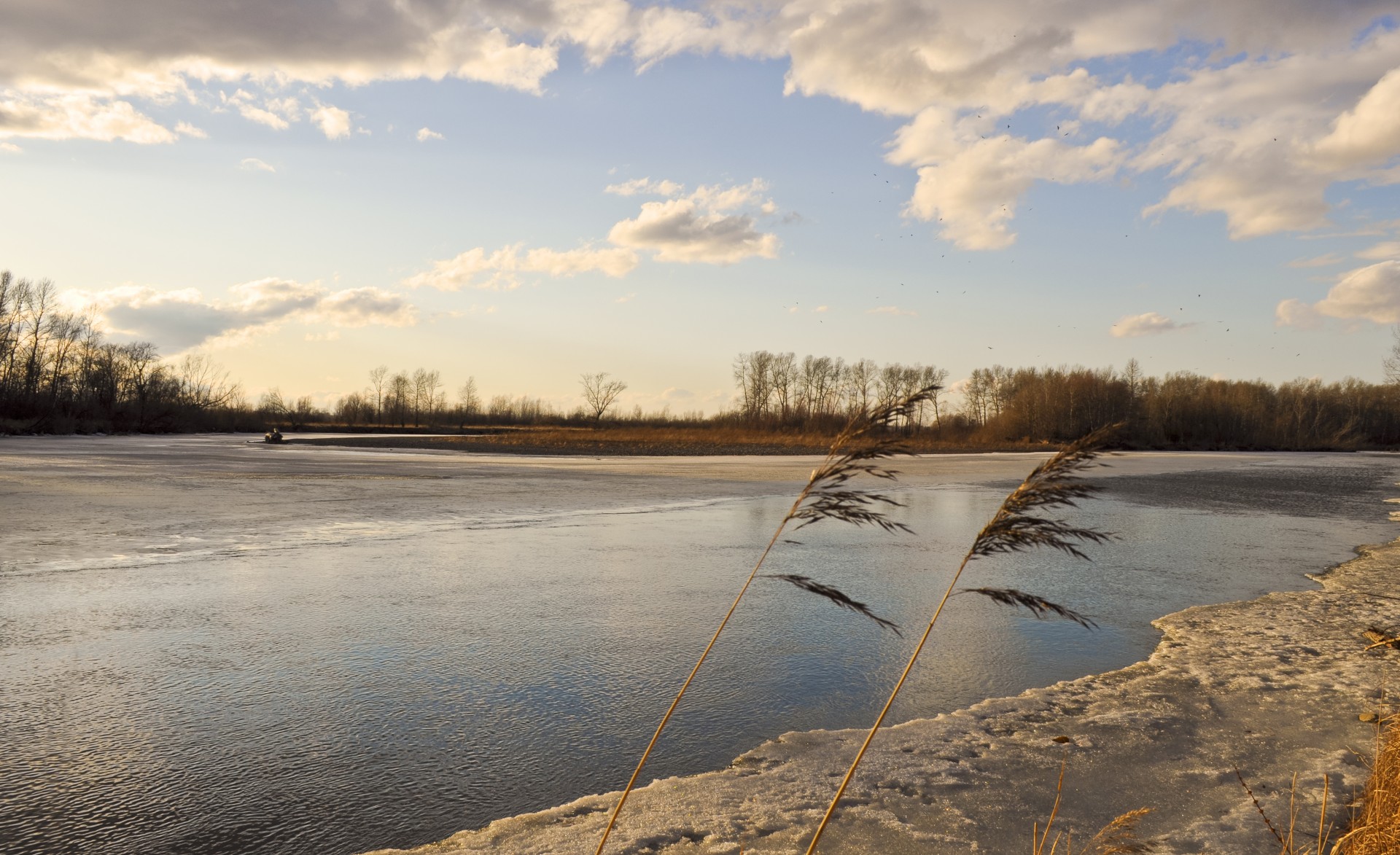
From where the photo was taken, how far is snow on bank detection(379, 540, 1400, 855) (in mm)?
3402

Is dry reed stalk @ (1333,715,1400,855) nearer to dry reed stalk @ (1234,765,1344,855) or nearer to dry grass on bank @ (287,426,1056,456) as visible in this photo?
dry reed stalk @ (1234,765,1344,855)

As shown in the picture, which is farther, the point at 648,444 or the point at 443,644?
the point at 648,444

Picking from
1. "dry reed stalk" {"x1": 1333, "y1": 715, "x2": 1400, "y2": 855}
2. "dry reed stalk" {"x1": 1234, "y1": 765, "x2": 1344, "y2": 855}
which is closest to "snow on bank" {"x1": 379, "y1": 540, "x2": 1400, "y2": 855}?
"dry reed stalk" {"x1": 1234, "y1": 765, "x2": 1344, "y2": 855}

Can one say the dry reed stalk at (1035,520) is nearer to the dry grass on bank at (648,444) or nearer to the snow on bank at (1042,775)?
the snow on bank at (1042,775)

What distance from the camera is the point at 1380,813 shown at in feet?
9.75

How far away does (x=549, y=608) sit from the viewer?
7.55 meters

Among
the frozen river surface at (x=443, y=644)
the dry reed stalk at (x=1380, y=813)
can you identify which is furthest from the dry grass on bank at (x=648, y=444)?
the dry reed stalk at (x=1380, y=813)

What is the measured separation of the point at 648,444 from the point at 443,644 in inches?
1780

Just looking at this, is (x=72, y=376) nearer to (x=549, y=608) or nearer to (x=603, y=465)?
(x=603, y=465)

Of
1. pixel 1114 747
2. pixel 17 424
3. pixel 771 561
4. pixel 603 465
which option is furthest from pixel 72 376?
pixel 1114 747

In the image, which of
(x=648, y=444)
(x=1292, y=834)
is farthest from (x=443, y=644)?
(x=648, y=444)

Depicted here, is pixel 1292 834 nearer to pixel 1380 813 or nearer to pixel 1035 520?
pixel 1380 813

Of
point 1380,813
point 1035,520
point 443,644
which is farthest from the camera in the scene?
point 443,644

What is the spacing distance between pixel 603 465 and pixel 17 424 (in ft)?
150
